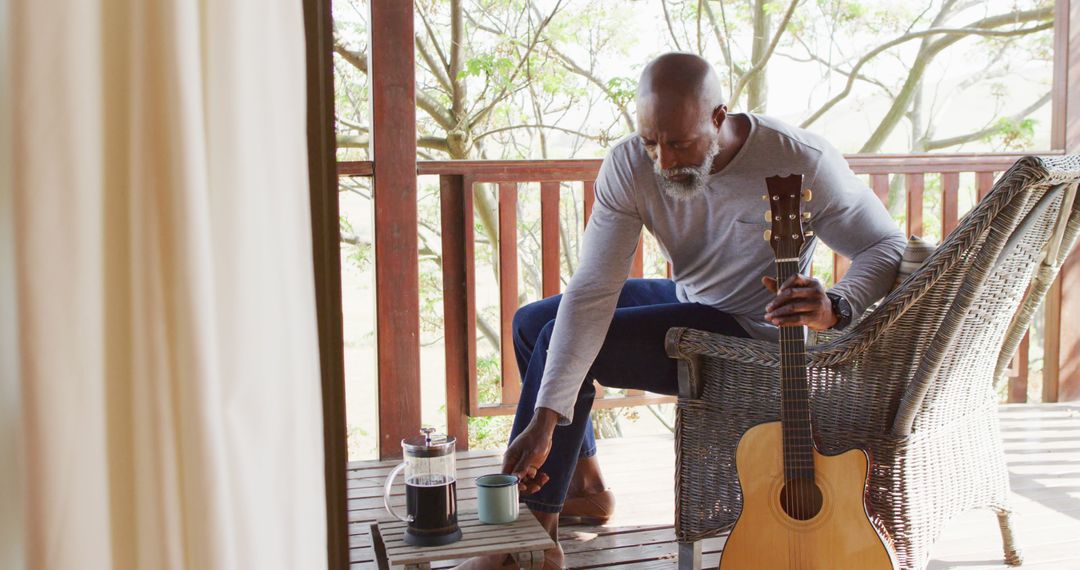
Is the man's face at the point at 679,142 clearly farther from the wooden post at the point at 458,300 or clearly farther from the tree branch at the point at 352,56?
the tree branch at the point at 352,56

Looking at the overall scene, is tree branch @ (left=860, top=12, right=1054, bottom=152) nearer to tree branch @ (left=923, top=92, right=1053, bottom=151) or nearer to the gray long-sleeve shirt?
tree branch @ (left=923, top=92, right=1053, bottom=151)

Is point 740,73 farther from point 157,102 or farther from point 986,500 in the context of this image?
point 157,102

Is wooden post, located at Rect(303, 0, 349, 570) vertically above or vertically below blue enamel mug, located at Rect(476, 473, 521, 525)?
above

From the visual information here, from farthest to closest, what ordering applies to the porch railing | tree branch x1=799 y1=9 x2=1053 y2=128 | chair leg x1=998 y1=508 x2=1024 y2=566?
tree branch x1=799 y1=9 x2=1053 y2=128
the porch railing
chair leg x1=998 y1=508 x2=1024 y2=566

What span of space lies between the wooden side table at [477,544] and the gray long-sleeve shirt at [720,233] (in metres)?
0.38

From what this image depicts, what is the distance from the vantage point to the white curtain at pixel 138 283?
32.3 inches

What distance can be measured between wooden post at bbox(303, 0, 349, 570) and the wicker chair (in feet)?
3.65

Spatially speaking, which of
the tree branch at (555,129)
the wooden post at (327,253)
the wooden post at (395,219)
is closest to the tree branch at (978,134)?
the tree branch at (555,129)

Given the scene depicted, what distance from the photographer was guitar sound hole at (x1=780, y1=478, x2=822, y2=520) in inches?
70.9

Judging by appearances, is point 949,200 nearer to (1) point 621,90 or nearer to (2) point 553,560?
(2) point 553,560

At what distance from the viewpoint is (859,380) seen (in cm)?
191

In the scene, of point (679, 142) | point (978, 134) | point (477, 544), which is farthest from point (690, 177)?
point (978, 134)

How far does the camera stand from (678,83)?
2.05 m

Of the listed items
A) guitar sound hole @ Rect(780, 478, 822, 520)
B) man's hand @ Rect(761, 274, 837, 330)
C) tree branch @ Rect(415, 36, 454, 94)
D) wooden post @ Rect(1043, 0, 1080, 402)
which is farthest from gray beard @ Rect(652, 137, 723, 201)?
tree branch @ Rect(415, 36, 454, 94)
